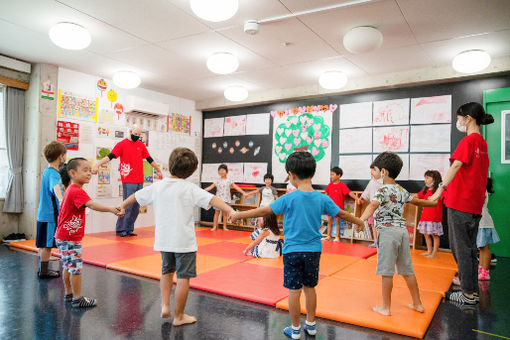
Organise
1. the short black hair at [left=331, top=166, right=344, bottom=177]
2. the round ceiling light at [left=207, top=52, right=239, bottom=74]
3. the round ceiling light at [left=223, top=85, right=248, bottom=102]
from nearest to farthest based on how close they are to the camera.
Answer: the round ceiling light at [left=207, top=52, right=239, bottom=74], the short black hair at [left=331, top=166, right=344, bottom=177], the round ceiling light at [left=223, top=85, right=248, bottom=102]

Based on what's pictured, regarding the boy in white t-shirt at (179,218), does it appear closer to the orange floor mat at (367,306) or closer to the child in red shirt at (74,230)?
the child in red shirt at (74,230)

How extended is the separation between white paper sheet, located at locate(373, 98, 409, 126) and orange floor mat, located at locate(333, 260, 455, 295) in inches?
99.1

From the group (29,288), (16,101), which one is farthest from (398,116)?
(16,101)

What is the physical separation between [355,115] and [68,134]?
4703mm

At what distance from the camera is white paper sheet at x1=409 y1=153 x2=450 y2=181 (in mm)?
5180

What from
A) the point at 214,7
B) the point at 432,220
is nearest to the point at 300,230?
the point at 214,7

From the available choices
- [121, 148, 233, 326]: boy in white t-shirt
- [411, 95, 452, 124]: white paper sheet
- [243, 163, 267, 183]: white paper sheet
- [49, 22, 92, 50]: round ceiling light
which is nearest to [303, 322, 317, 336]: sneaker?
[121, 148, 233, 326]: boy in white t-shirt

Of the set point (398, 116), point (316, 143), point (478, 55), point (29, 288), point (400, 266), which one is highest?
point (478, 55)

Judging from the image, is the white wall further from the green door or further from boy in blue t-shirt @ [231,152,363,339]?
the green door

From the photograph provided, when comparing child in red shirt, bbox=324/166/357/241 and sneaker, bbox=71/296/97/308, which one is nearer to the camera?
sneaker, bbox=71/296/97/308

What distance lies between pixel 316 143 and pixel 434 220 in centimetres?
237

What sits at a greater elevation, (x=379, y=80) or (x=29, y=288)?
(x=379, y=80)

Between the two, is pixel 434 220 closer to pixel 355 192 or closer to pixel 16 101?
pixel 355 192

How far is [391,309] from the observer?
253cm
